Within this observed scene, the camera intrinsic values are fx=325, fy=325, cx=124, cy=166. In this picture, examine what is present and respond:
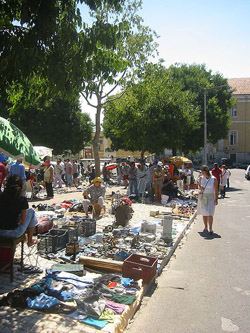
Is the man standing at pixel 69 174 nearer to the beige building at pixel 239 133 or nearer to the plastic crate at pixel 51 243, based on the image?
the plastic crate at pixel 51 243

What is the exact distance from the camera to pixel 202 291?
5500 mm

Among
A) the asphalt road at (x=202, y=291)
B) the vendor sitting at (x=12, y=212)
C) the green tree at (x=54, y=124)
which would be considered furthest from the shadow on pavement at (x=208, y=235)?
the green tree at (x=54, y=124)

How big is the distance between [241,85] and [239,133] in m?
8.76

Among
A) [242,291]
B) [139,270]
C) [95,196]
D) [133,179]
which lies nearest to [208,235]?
[95,196]

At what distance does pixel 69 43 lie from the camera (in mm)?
6023

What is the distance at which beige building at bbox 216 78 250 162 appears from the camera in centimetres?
5809

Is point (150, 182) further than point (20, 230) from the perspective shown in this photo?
Yes

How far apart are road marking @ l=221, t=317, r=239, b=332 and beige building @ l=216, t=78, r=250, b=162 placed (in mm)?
56988

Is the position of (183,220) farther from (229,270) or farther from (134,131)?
(134,131)

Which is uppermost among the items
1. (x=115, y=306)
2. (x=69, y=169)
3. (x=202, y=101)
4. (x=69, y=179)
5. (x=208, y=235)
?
(x=202, y=101)

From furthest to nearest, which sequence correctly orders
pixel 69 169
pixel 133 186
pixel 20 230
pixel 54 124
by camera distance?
pixel 54 124, pixel 69 169, pixel 133 186, pixel 20 230

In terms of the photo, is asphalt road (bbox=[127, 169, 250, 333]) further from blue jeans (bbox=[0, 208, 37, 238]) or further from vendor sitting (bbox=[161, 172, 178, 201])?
vendor sitting (bbox=[161, 172, 178, 201])

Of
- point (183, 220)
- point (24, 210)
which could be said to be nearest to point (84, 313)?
point (24, 210)

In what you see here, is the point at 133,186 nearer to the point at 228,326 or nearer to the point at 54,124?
the point at 228,326
